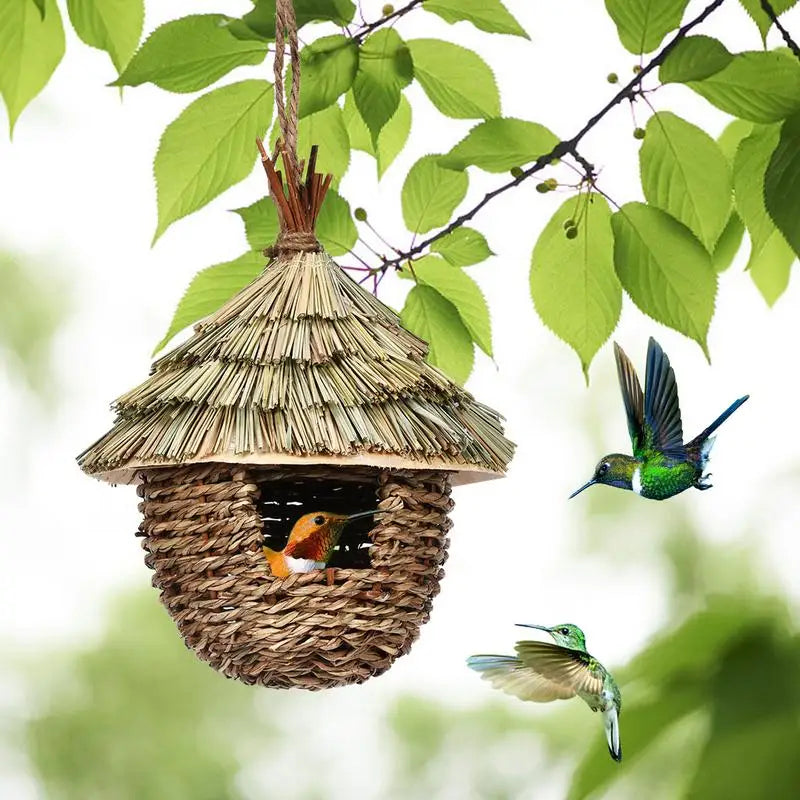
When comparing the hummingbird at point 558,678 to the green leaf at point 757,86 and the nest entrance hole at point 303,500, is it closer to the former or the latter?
the nest entrance hole at point 303,500

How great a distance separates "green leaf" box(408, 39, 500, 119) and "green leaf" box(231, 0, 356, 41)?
0.40 ft

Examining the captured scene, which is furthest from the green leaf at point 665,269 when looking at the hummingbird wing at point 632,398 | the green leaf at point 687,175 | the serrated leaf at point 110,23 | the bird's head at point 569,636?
the serrated leaf at point 110,23

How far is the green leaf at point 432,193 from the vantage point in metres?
1.11

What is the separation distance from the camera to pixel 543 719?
7.25 feet

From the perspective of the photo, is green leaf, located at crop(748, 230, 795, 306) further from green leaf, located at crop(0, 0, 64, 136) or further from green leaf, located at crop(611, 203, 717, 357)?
green leaf, located at crop(0, 0, 64, 136)

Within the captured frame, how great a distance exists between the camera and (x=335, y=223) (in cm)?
106

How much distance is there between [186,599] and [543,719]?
1.48 metres

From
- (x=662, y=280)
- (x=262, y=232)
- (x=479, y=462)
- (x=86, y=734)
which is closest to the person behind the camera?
(x=479, y=462)

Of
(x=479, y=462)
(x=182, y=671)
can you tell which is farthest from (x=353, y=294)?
(x=182, y=671)

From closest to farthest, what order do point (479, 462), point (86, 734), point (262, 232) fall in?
1. point (479, 462)
2. point (262, 232)
3. point (86, 734)

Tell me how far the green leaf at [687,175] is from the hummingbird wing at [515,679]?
39 centimetres

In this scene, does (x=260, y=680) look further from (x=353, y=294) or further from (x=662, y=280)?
(x=662, y=280)

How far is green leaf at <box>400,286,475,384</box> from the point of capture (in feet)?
3.48

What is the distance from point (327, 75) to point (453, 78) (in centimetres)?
14
